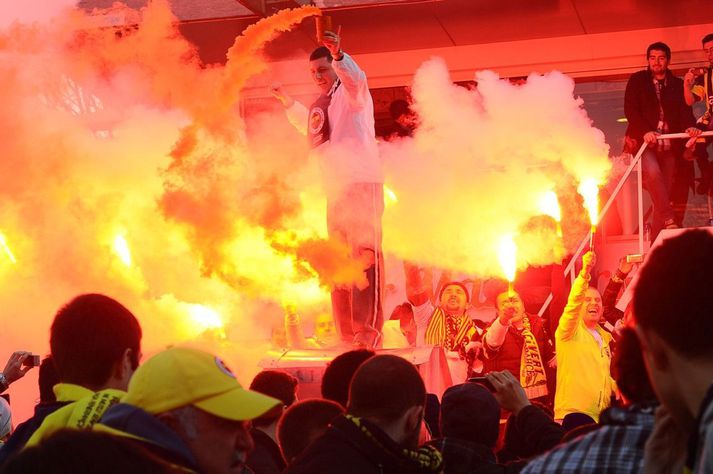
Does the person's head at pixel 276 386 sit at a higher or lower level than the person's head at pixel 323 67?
lower

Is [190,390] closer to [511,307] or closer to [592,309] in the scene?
[511,307]

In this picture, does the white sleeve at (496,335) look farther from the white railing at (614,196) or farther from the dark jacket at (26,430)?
the dark jacket at (26,430)

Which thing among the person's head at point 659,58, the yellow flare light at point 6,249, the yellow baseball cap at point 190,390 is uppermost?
the person's head at point 659,58

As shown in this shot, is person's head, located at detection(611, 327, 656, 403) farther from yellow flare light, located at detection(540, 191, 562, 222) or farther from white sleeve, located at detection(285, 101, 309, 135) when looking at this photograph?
yellow flare light, located at detection(540, 191, 562, 222)

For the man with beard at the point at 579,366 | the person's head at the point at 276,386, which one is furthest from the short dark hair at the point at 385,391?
the man with beard at the point at 579,366

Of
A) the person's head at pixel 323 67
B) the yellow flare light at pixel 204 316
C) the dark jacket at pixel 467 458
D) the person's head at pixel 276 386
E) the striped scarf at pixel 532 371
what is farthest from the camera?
the yellow flare light at pixel 204 316

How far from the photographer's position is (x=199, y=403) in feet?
8.23

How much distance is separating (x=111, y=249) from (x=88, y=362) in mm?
8013

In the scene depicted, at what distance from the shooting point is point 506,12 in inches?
504

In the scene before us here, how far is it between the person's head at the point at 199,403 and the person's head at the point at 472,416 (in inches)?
47.7

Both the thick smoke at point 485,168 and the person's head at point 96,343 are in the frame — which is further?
the thick smoke at point 485,168

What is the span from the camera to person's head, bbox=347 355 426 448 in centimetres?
329

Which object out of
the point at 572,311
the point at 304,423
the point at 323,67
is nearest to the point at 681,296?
the point at 304,423

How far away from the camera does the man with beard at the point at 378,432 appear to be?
324cm
